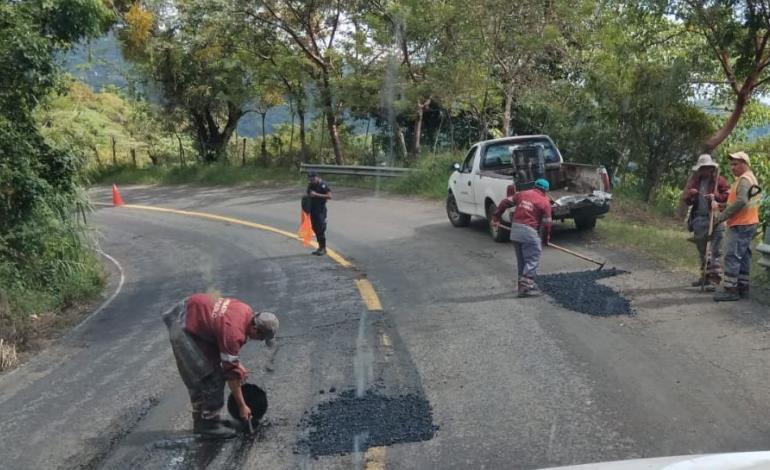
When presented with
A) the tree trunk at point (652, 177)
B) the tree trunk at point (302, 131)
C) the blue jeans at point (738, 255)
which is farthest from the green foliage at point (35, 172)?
the tree trunk at point (302, 131)

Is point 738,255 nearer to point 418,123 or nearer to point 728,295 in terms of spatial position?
point 728,295

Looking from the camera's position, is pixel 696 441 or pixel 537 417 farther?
pixel 537 417

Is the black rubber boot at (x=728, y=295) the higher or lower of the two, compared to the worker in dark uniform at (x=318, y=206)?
lower

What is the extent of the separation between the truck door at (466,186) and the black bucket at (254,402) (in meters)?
8.91

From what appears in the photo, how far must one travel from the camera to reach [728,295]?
→ 833 centimetres

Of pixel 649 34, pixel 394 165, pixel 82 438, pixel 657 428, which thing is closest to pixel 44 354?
pixel 82 438

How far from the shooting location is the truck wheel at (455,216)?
48.0 ft

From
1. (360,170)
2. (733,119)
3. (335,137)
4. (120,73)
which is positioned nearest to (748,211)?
(733,119)

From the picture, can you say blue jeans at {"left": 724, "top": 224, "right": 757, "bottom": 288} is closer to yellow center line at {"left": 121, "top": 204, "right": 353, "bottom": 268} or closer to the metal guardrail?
yellow center line at {"left": 121, "top": 204, "right": 353, "bottom": 268}

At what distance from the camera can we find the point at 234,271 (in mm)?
11781

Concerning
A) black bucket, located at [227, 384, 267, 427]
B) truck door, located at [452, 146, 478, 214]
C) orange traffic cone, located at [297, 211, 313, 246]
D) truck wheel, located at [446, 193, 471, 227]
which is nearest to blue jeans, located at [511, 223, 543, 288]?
black bucket, located at [227, 384, 267, 427]

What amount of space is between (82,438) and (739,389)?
5.05 metres

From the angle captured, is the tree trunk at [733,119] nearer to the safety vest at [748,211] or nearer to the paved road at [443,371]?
the paved road at [443,371]

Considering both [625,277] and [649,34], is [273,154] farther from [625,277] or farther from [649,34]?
[625,277]
